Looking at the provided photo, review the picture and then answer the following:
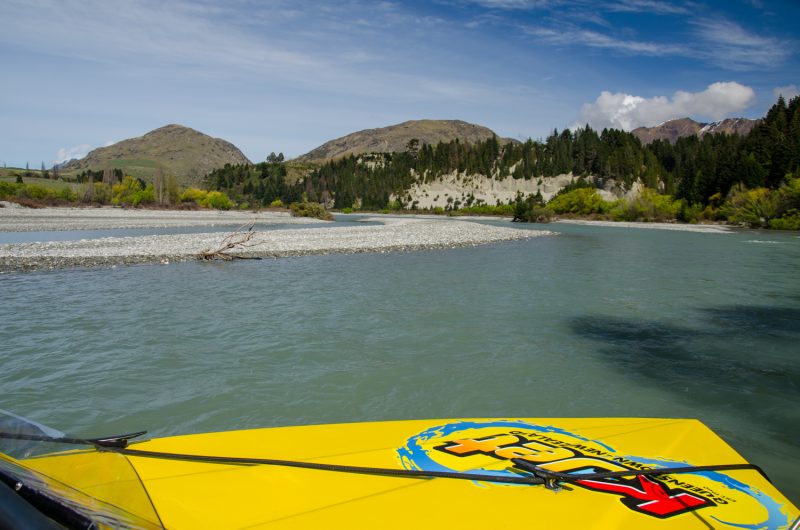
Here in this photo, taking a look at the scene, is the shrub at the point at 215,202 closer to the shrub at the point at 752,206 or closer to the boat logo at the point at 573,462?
the shrub at the point at 752,206

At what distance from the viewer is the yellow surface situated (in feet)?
7.84

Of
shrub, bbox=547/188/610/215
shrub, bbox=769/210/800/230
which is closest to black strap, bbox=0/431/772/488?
shrub, bbox=769/210/800/230

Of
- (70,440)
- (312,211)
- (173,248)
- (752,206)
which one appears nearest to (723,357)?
(70,440)

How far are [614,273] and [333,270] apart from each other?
403 inches

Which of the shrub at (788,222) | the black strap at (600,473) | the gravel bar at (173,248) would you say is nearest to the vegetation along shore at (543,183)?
the shrub at (788,222)

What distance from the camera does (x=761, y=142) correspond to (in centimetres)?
6606

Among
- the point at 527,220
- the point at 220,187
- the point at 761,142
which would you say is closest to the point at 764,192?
the point at 761,142

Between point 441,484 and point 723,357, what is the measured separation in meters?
7.53

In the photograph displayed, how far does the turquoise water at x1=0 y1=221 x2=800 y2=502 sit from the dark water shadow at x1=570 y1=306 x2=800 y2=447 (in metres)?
0.04

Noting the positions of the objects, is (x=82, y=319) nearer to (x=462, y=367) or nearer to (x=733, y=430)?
(x=462, y=367)

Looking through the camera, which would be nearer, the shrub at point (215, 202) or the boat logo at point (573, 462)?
the boat logo at point (573, 462)

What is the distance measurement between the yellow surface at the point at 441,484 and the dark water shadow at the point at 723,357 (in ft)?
11.5

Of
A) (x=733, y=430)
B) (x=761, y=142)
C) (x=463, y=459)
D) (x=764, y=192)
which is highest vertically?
(x=761, y=142)

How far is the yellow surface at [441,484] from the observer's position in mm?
2391
